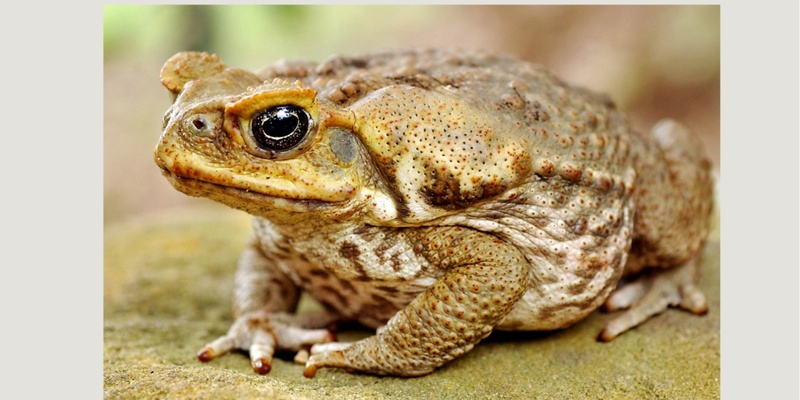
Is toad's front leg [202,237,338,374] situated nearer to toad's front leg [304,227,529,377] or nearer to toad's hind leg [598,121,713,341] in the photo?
toad's front leg [304,227,529,377]

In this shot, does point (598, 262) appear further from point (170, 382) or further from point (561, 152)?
point (170, 382)

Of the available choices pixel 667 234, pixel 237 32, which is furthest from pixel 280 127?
pixel 237 32

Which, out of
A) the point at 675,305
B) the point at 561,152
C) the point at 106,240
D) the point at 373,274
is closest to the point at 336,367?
the point at 373,274

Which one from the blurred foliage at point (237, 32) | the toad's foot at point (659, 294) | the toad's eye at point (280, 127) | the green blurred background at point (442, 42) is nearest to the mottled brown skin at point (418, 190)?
the toad's eye at point (280, 127)

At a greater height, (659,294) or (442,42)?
(442,42)

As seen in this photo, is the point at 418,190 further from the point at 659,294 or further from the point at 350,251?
the point at 659,294

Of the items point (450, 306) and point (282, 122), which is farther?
point (450, 306)
